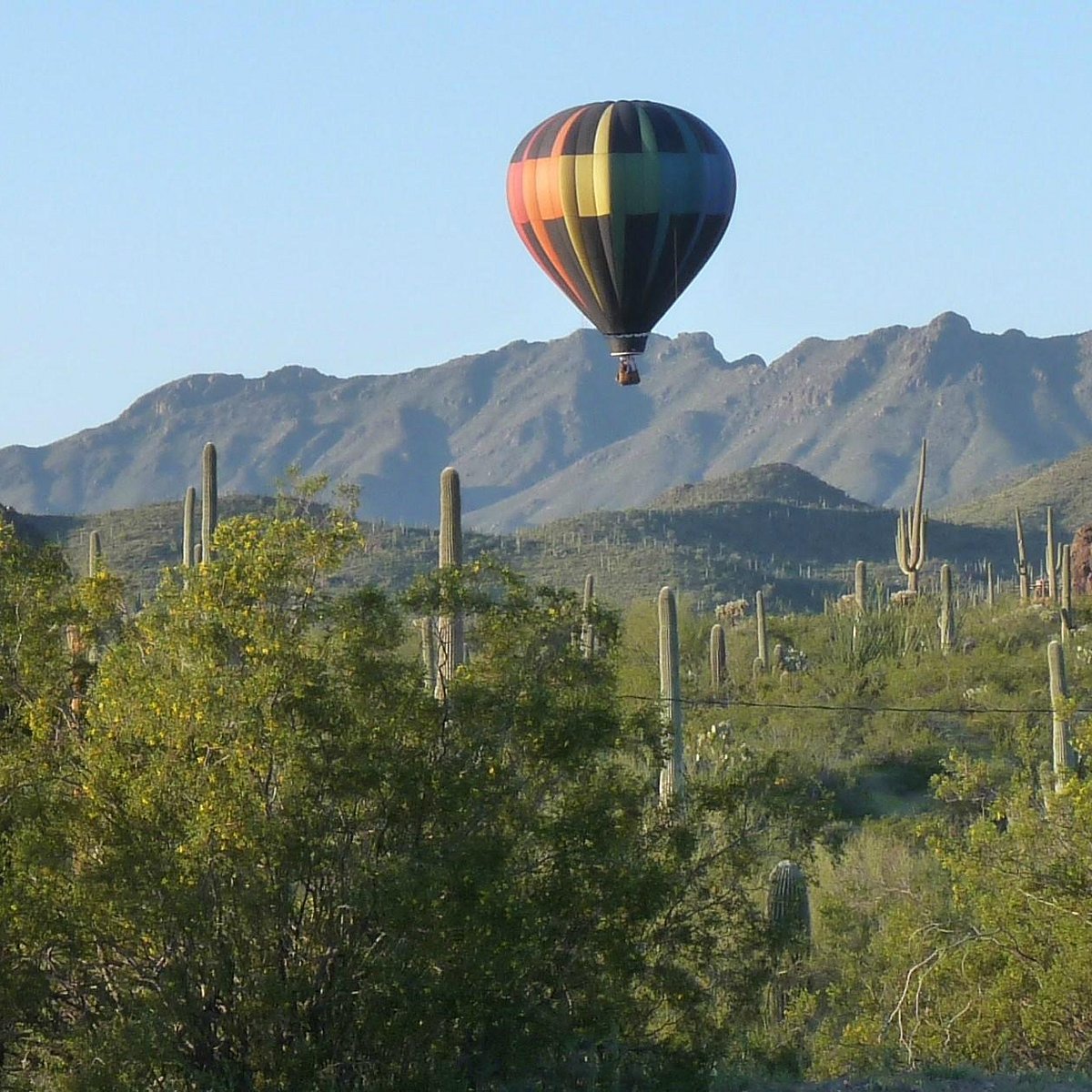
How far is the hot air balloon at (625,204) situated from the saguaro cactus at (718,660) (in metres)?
13.5

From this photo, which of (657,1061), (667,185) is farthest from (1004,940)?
(667,185)

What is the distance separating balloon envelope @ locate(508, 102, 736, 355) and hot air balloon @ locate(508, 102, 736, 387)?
0.03 ft

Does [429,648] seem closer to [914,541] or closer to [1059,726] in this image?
[1059,726]

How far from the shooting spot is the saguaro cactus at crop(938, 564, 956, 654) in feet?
131

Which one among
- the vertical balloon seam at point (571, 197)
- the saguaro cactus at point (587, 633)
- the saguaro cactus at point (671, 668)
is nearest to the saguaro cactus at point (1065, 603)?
the saguaro cactus at point (671, 668)

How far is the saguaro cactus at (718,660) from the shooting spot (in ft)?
124

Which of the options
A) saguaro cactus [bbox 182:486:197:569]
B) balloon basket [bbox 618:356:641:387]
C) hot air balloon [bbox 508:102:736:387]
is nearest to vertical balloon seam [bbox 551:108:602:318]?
hot air balloon [bbox 508:102:736:387]

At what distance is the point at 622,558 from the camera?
7950 centimetres

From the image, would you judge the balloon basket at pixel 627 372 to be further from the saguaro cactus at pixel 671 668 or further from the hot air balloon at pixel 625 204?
the saguaro cactus at pixel 671 668

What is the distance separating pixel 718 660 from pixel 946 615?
4.95m

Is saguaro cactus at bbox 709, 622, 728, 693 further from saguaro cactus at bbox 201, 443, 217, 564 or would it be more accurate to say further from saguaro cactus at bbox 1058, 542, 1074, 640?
saguaro cactus at bbox 201, 443, 217, 564

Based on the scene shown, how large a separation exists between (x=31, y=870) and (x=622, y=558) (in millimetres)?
68108

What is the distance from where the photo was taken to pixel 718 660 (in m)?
38.2

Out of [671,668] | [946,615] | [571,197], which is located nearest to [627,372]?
[571,197]
